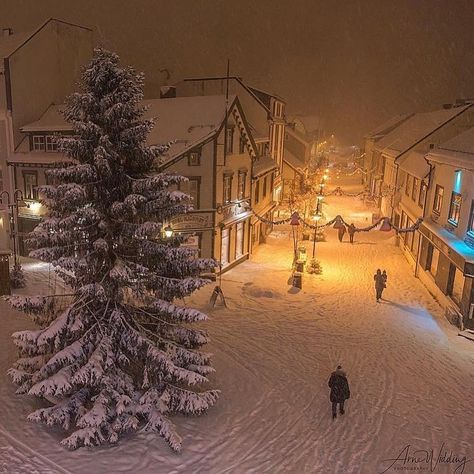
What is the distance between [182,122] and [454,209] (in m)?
15.9

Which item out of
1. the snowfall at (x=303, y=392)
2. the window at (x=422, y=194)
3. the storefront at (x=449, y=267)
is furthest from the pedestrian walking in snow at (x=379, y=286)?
the window at (x=422, y=194)

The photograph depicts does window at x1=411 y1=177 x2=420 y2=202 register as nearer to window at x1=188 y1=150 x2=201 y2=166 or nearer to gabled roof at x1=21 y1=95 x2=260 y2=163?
gabled roof at x1=21 y1=95 x2=260 y2=163

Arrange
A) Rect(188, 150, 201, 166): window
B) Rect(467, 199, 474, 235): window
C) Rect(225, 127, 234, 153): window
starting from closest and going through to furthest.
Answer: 1. Rect(467, 199, 474, 235): window
2. Rect(188, 150, 201, 166): window
3. Rect(225, 127, 234, 153): window

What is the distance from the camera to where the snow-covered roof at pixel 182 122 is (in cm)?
2417

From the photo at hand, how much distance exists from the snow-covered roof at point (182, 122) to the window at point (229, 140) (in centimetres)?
87

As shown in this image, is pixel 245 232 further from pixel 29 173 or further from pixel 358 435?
pixel 358 435

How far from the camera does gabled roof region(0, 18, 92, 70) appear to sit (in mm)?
27411

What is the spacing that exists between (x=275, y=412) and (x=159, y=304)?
488 centimetres

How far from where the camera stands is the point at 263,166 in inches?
1328

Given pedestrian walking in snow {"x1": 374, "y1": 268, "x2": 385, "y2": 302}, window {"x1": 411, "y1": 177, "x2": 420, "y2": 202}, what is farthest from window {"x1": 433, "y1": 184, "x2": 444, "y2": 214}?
pedestrian walking in snow {"x1": 374, "y1": 268, "x2": 385, "y2": 302}

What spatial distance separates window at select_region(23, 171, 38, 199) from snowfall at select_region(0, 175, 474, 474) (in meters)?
5.68

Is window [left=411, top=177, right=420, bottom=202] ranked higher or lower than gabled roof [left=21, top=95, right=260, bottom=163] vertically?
lower

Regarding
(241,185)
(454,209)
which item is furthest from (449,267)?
(241,185)

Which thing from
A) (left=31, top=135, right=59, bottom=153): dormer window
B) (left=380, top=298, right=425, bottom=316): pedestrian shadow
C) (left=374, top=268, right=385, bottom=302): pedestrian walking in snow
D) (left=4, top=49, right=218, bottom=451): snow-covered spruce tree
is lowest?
(left=380, top=298, right=425, bottom=316): pedestrian shadow
